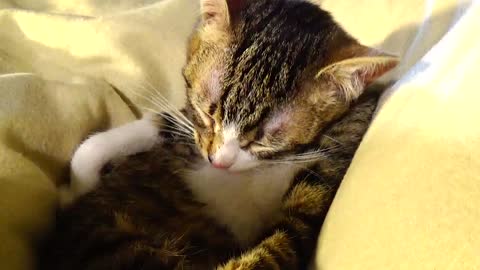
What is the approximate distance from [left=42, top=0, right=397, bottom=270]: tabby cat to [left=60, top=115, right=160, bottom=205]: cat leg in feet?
0.13

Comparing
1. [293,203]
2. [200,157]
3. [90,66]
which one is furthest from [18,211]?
[90,66]

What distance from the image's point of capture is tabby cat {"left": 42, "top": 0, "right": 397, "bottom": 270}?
0.83 meters

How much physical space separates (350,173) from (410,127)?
0.11 m

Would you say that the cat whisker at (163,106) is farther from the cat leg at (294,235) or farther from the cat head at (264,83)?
the cat leg at (294,235)

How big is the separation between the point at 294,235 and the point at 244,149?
19 cm

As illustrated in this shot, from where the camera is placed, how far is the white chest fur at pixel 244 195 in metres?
0.91

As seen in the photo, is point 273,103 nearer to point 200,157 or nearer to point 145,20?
point 200,157

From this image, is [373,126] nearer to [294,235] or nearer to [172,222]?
[294,235]

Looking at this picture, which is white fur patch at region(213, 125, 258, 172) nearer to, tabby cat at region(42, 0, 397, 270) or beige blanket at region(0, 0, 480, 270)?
tabby cat at region(42, 0, 397, 270)

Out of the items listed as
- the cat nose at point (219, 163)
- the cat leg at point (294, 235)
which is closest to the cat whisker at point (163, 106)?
the cat nose at point (219, 163)

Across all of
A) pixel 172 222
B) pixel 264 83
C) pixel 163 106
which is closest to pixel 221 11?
pixel 264 83

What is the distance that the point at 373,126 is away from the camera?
A: 78cm

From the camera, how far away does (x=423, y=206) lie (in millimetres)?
574

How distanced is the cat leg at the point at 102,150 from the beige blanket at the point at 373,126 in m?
0.04
